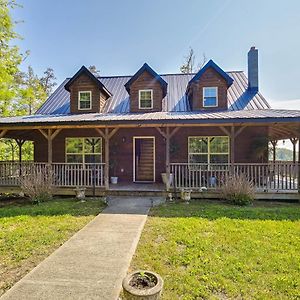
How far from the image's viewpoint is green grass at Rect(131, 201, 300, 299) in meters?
3.46

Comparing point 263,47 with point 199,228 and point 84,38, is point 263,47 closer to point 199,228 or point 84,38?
point 84,38

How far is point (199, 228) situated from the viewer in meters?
5.98

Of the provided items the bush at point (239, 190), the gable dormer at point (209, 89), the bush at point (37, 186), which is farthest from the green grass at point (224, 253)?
the gable dormer at point (209, 89)

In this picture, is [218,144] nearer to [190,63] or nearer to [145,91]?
[145,91]

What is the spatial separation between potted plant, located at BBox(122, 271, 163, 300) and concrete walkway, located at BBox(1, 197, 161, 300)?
0.77 feet

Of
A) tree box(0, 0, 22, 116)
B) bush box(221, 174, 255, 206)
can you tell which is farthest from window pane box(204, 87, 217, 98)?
tree box(0, 0, 22, 116)

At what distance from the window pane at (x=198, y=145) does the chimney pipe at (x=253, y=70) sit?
471 centimetres

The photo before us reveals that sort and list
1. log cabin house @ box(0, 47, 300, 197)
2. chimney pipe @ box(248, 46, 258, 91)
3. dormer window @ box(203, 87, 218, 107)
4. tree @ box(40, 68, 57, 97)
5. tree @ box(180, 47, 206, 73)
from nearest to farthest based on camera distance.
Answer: log cabin house @ box(0, 47, 300, 197) < dormer window @ box(203, 87, 218, 107) < chimney pipe @ box(248, 46, 258, 91) < tree @ box(180, 47, 206, 73) < tree @ box(40, 68, 57, 97)

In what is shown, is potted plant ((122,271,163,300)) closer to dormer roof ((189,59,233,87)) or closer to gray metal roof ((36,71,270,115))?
gray metal roof ((36,71,270,115))

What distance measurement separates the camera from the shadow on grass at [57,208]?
7.43m

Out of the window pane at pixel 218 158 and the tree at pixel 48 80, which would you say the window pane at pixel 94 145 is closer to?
the window pane at pixel 218 158

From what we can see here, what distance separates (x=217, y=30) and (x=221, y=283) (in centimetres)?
1364

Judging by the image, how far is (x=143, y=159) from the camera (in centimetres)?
1267

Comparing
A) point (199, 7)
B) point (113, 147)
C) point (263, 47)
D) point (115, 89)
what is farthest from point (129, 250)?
point (263, 47)
